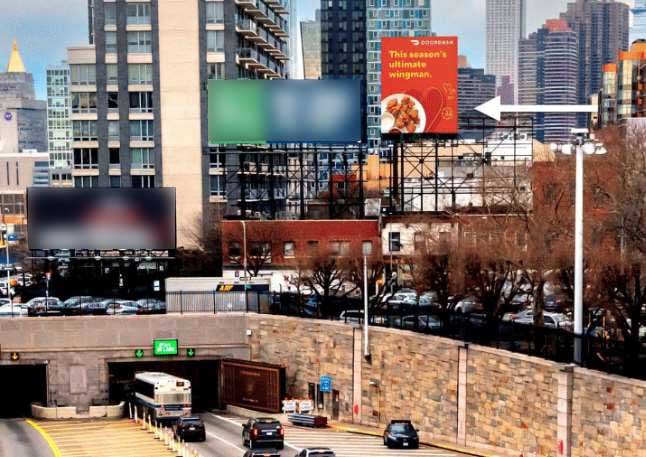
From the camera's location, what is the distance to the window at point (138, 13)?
105931 mm

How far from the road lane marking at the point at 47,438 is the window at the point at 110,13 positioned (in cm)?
5257

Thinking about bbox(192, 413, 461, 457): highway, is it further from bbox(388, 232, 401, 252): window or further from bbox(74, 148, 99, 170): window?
bbox(74, 148, 99, 170): window

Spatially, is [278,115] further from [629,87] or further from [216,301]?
[629,87]

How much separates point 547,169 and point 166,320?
32748mm

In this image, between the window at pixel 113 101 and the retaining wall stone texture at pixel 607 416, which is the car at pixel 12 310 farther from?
the retaining wall stone texture at pixel 607 416

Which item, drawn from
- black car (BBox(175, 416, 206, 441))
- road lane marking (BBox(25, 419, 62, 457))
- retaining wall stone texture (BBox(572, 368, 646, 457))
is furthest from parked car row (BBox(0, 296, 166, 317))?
retaining wall stone texture (BBox(572, 368, 646, 457))

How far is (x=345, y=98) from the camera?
82625mm

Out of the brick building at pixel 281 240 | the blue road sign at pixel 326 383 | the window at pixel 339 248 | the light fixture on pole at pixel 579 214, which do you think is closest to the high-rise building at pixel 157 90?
the brick building at pixel 281 240

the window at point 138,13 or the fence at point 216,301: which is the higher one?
the window at point 138,13

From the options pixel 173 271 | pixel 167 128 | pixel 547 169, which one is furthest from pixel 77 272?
pixel 547 169

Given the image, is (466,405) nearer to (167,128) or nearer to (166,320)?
(166,320)

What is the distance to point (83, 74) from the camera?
108375mm

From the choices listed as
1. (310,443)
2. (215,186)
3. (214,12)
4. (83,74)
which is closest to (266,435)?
(310,443)

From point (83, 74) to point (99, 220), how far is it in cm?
3458
